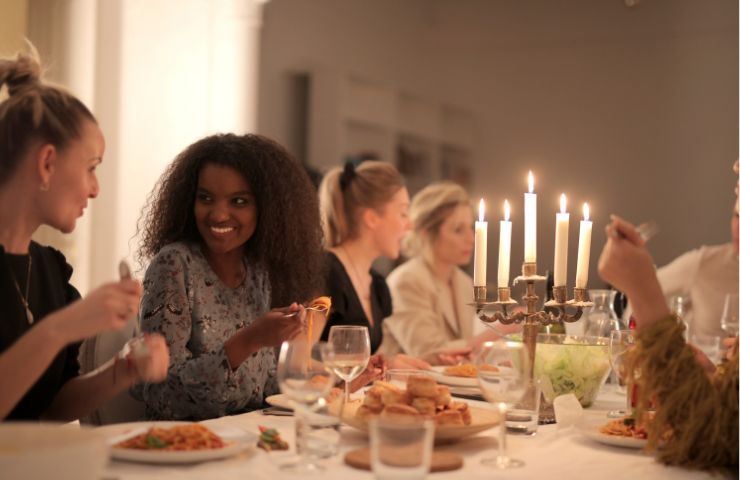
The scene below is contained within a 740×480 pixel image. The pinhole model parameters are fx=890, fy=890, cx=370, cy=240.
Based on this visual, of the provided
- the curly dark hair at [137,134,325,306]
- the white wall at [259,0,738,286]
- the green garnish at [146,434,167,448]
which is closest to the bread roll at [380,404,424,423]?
the green garnish at [146,434,167,448]

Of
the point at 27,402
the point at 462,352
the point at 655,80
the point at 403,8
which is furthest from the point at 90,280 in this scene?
the point at 655,80

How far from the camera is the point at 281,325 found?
1813 millimetres

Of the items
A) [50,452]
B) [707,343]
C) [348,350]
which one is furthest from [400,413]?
[707,343]

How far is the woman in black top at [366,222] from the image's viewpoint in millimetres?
3438

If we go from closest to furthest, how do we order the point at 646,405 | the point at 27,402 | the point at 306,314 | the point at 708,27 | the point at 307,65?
the point at 646,405
the point at 27,402
the point at 306,314
the point at 307,65
the point at 708,27

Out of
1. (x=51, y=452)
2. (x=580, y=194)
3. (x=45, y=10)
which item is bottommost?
(x=51, y=452)

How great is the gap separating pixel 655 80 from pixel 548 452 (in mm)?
6734

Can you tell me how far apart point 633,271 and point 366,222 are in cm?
199

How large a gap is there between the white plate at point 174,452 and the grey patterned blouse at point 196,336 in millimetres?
430

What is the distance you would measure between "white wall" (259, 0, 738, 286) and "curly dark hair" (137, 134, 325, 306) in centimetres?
442

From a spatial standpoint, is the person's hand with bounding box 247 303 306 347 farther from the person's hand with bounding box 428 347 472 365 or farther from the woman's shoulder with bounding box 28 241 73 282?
the person's hand with bounding box 428 347 472 365

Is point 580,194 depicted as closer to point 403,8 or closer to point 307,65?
point 403,8

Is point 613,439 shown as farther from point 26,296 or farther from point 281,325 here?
point 26,296

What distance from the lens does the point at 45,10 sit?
426 centimetres
